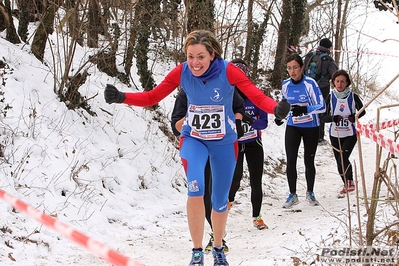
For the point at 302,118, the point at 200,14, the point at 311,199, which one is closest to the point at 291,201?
the point at 311,199

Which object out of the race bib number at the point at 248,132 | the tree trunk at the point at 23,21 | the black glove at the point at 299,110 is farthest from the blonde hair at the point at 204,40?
the tree trunk at the point at 23,21

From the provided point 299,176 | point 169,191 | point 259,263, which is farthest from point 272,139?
point 259,263

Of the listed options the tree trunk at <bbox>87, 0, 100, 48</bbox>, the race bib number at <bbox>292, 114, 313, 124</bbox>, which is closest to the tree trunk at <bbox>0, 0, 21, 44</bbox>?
the tree trunk at <bbox>87, 0, 100, 48</bbox>

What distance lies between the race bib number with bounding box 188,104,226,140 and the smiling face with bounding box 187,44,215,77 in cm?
31

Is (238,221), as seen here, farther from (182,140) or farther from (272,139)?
(272,139)

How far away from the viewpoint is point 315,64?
10.3m

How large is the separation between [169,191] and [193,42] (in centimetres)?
371

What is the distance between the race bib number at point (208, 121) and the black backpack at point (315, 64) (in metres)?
6.71

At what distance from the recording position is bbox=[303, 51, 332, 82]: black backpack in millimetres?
10219

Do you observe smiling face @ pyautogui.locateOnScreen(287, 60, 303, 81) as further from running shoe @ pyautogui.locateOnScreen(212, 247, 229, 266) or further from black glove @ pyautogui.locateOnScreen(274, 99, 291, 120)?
running shoe @ pyautogui.locateOnScreen(212, 247, 229, 266)

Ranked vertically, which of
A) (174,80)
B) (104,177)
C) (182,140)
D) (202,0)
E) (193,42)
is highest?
(202,0)

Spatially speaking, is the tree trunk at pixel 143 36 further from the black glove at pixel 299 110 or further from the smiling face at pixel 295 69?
the black glove at pixel 299 110

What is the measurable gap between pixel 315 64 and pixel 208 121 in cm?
683

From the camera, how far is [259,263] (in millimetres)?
4402
